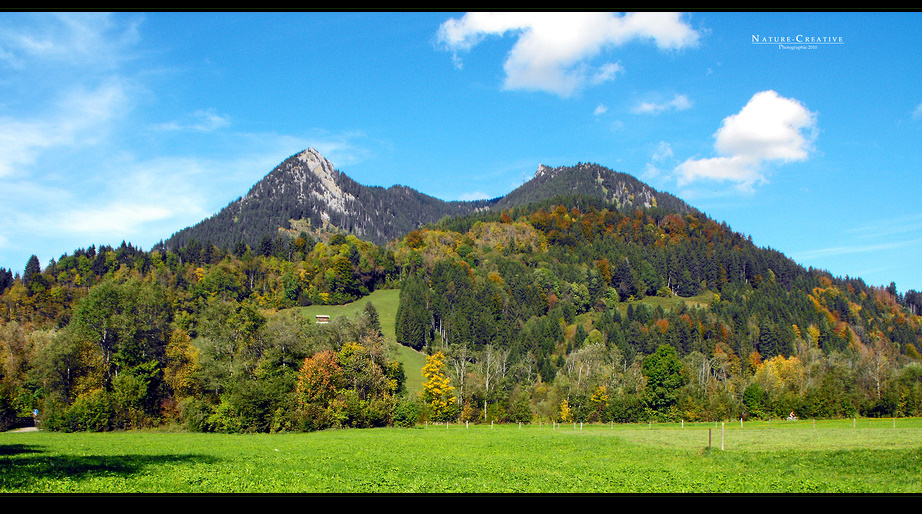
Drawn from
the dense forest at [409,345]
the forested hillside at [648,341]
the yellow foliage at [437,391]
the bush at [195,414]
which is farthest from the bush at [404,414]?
the bush at [195,414]

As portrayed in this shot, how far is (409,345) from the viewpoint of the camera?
467 ft

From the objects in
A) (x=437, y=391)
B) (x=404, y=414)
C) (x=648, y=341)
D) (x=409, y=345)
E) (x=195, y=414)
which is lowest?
(x=404, y=414)

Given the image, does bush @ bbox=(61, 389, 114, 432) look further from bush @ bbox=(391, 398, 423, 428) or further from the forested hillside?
the forested hillside

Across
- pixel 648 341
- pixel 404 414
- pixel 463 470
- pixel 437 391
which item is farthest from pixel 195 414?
pixel 648 341

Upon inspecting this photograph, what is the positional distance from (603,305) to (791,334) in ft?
177

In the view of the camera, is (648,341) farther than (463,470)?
Yes

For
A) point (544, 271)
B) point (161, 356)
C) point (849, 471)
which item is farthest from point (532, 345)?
point (849, 471)

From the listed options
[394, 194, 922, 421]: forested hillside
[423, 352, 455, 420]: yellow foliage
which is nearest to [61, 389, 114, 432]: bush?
[423, 352, 455, 420]: yellow foliage

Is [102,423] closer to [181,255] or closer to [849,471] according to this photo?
[849,471]

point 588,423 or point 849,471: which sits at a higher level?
point 849,471

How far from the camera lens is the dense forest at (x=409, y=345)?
5944 cm

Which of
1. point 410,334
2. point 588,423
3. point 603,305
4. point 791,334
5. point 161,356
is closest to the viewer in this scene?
point 161,356

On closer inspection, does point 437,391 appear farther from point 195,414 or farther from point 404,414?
point 195,414

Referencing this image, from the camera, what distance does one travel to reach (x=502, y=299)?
6545 inches
